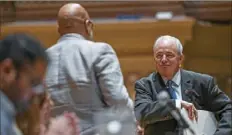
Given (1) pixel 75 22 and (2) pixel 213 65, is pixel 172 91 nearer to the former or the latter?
(1) pixel 75 22

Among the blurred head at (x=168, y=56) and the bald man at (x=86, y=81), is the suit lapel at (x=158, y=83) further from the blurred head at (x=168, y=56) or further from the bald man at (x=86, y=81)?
the bald man at (x=86, y=81)

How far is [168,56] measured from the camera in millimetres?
4082

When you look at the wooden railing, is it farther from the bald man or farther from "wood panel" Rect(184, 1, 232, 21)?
the bald man

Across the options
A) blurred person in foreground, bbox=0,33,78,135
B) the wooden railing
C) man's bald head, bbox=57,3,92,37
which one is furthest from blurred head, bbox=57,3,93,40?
the wooden railing

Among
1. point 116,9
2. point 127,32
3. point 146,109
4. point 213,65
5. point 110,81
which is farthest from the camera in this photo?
point 213,65

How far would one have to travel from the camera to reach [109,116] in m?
3.33

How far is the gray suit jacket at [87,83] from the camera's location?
3.48m

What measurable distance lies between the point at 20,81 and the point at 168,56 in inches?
74.9

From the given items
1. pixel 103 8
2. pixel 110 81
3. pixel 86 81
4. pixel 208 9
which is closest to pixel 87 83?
pixel 86 81

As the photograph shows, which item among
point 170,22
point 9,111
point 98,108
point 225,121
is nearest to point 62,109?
point 98,108

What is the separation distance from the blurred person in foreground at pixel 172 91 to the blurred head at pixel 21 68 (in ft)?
5.36

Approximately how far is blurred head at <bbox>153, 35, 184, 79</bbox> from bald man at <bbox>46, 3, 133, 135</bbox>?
566 millimetres

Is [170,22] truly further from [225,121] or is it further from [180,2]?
[225,121]

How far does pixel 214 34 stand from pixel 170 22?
0.85m
